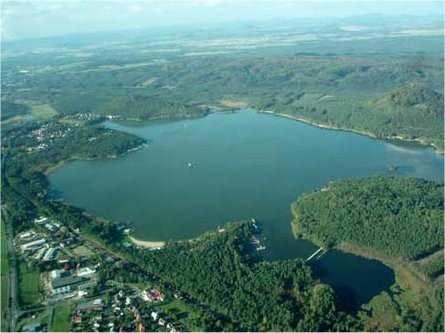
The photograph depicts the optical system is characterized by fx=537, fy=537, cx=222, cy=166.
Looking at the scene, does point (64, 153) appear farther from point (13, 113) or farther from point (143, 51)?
point (143, 51)

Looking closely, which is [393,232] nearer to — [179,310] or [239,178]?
[179,310]

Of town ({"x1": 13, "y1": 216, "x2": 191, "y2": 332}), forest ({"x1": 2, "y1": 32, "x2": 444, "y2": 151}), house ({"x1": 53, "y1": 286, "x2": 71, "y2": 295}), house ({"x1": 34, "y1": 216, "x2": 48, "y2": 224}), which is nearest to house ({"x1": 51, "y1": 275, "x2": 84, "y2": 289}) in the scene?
town ({"x1": 13, "y1": 216, "x2": 191, "y2": 332})

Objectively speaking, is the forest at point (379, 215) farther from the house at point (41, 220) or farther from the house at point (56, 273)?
the house at point (41, 220)

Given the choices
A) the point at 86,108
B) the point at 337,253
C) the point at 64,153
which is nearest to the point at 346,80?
the point at 86,108

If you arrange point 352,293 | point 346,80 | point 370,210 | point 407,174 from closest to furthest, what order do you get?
point 352,293
point 370,210
point 407,174
point 346,80

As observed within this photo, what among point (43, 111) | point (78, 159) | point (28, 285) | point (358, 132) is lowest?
point (358, 132)

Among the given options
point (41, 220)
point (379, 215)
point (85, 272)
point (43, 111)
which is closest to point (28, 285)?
point (85, 272)
